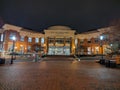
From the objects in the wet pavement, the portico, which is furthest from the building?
the wet pavement

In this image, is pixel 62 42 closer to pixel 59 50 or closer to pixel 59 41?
pixel 59 41

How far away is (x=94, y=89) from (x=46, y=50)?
4106 centimetres

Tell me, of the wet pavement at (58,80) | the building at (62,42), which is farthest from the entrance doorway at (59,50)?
the wet pavement at (58,80)

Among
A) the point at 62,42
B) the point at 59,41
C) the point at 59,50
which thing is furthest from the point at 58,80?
the point at 59,41

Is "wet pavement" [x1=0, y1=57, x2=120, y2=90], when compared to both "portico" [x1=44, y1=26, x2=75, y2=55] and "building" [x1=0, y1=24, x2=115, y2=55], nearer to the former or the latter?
"building" [x1=0, y1=24, x2=115, y2=55]

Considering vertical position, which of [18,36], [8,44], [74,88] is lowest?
[74,88]

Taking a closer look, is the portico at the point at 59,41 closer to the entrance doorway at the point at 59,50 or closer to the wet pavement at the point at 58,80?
the entrance doorway at the point at 59,50

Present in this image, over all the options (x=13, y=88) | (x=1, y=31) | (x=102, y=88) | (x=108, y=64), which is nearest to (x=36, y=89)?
(x=13, y=88)

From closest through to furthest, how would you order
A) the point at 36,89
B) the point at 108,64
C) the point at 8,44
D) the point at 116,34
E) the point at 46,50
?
the point at 36,89 → the point at 108,64 → the point at 116,34 → the point at 8,44 → the point at 46,50

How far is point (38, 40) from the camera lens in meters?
46.4

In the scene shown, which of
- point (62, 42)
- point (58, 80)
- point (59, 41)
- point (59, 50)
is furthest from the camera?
point (59, 41)

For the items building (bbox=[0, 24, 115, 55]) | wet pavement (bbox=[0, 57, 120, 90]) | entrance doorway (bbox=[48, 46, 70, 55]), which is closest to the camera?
wet pavement (bbox=[0, 57, 120, 90])

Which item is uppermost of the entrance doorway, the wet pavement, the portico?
the portico

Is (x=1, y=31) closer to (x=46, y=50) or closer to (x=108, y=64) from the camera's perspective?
(x=46, y=50)
